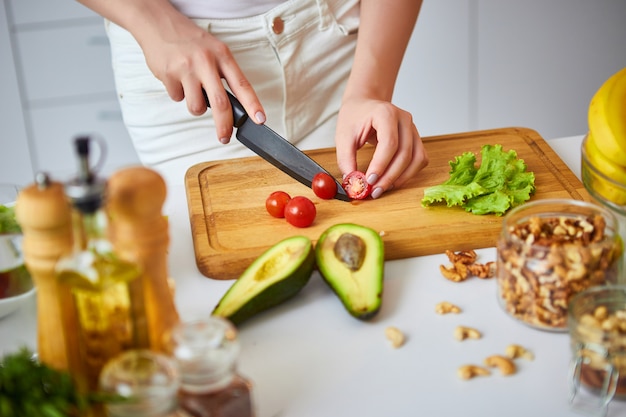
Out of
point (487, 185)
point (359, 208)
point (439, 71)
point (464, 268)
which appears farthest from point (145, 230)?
point (439, 71)

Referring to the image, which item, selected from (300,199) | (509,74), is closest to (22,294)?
(300,199)

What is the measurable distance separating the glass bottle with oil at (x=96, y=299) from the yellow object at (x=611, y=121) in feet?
2.44

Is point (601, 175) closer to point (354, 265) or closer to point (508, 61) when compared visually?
point (354, 265)

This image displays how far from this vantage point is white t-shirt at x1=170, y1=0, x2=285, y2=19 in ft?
5.65

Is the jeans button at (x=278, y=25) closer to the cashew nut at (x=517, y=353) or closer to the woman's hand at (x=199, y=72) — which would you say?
the woman's hand at (x=199, y=72)

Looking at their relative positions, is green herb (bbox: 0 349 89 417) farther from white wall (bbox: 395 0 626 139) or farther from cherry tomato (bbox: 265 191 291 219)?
white wall (bbox: 395 0 626 139)

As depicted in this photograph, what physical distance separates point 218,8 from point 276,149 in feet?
1.53

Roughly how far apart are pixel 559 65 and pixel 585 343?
102 inches

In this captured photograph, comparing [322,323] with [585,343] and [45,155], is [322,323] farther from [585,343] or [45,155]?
[45,155]

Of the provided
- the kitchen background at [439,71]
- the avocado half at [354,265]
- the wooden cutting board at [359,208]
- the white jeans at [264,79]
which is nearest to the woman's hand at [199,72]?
the wooden cutting board at [359,208]

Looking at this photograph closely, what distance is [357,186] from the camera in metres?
1.41

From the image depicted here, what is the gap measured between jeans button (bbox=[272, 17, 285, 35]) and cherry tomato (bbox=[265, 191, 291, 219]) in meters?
0.54

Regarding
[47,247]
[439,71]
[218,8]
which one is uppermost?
[218,8]

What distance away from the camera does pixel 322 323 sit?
1.06 metres
